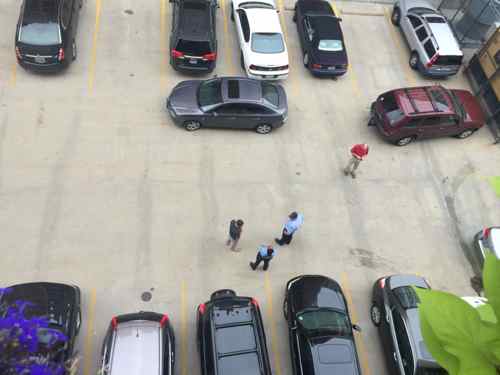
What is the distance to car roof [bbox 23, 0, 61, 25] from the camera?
13477 mm

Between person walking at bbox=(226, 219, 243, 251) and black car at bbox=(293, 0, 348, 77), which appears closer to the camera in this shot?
person walking at bbox=(226, 219, 243, 251)

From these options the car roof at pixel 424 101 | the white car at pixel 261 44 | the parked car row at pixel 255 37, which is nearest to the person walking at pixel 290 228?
the car roof at pixel 424 101

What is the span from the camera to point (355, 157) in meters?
12.5

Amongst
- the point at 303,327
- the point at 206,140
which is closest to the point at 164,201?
the point at 206,140

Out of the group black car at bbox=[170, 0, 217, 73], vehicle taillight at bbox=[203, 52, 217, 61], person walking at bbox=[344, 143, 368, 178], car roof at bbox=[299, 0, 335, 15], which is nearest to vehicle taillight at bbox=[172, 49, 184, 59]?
black car at bbox=[170, 0, 217, 73]

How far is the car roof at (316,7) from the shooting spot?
16125 mm

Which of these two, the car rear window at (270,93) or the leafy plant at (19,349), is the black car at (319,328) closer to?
the leafy plant at (19,349)

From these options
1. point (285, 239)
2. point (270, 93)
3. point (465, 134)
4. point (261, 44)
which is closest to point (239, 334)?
point (285, 239)

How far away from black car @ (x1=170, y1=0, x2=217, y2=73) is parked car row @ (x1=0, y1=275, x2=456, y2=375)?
771 cm

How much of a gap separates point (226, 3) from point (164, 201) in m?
9.29

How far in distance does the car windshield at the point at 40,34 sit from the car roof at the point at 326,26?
8.52 m

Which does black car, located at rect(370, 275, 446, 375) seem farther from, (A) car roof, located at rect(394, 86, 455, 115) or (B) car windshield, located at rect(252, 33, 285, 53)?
(B) car windshield, located at rect(252, 33, 285, 53)

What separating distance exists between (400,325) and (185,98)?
8.56 metres

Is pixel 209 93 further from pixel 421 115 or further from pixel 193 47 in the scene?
pixel 421 115
